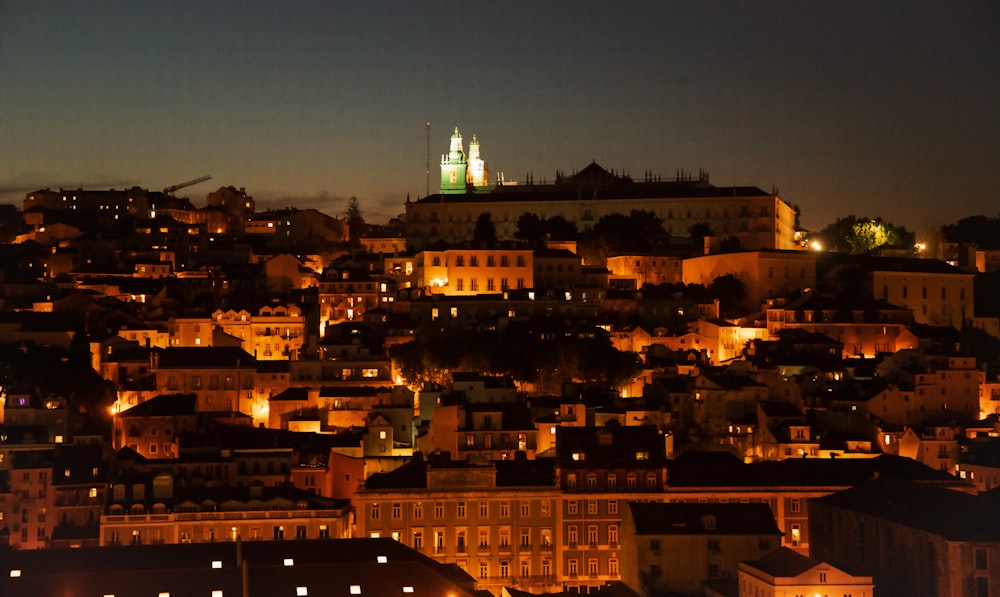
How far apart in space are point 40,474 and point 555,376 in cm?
1470

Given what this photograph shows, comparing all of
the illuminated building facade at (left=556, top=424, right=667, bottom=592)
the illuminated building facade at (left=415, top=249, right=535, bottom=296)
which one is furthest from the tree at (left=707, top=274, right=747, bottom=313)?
the illuminated building facade at (left=556, top=424, right=667, bottom=592)

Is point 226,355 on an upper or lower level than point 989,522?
upper

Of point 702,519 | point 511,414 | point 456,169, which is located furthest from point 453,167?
point 702,519

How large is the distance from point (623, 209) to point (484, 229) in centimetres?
684

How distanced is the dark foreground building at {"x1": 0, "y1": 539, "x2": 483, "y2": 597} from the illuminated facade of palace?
3086 cm

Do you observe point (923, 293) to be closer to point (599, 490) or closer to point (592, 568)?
point (599, 490)

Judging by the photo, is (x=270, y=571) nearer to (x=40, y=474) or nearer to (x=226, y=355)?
(x=40, y=474)

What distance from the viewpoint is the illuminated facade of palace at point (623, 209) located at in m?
65.3

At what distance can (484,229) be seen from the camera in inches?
2494

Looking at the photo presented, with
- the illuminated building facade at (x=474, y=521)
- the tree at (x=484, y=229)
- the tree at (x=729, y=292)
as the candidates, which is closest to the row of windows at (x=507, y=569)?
the illuminated building facade at (x=474, y=521)

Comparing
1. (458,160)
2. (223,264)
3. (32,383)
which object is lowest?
(32,383)

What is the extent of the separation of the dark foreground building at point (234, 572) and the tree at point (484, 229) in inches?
1160

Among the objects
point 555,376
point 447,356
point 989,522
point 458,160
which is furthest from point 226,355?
point 458,160

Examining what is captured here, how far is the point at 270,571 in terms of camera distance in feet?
103
